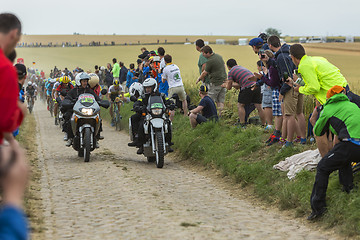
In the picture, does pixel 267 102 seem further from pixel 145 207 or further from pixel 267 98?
pixel 145 207

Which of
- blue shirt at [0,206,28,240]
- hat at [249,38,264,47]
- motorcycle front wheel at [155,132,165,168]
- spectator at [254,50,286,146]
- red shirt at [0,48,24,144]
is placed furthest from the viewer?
hat at [249,38,264,47]

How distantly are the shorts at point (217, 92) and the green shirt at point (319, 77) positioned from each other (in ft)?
23.7

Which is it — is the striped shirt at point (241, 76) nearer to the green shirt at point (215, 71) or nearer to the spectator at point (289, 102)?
the green shirt at point (215, 71)

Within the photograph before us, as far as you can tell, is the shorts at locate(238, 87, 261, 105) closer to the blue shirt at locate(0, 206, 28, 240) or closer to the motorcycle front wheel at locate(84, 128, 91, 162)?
the motorcycle front wheel at locate(84, 128, 91, 162)

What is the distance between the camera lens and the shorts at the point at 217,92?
17.1 metres

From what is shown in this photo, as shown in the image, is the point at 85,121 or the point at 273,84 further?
the point at 85,121

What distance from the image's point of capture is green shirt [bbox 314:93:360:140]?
8.05m

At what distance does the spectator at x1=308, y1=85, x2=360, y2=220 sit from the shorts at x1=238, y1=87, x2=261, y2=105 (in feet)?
21.2

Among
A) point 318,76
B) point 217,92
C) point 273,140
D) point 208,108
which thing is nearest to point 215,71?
point 217,92

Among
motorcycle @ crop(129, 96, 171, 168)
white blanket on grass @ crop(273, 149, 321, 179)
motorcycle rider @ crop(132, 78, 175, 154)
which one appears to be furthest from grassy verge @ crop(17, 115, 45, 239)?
white blanket on grass @ crop(273, 149, 321, 179)

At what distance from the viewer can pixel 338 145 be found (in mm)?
8117

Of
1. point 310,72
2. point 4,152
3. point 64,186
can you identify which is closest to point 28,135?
point 64,186

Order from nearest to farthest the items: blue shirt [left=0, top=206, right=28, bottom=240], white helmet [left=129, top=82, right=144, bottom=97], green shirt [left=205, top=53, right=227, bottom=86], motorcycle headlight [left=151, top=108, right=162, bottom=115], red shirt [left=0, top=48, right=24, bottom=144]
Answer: blue shirt [left=0, top=206, right=28, bottom=240], red shirt [left=0, top=48, right=24, bottom=144], motorcycle headlight [left=151, top=108, right=162, bottom=115], white helmet [left=129, top=82, right=144, bottom=97], green shirt [left=205, top=53, right=227, bottom=86]

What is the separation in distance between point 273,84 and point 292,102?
1.02 m
